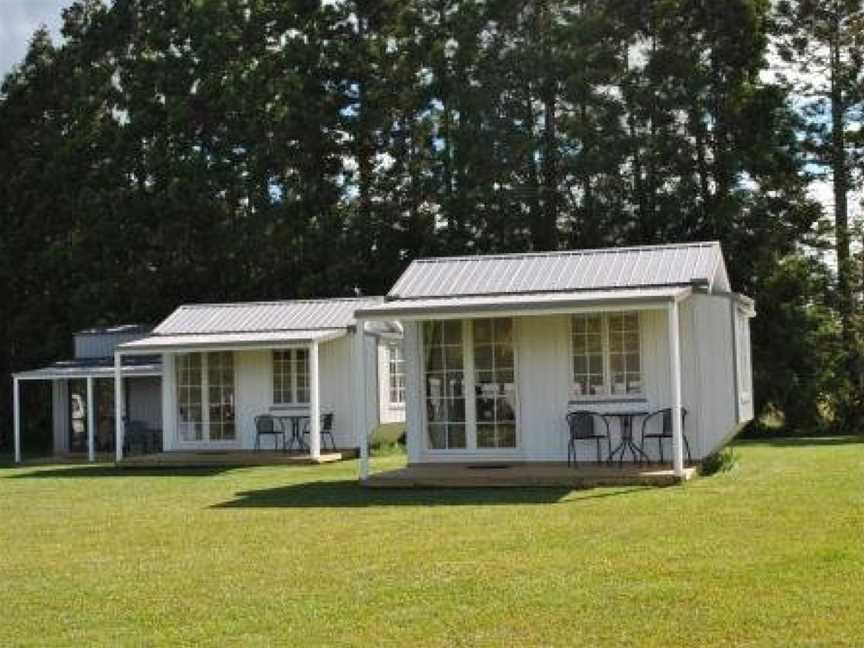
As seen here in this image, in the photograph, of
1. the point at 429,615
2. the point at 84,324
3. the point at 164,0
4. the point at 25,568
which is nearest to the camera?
the point at 429,615

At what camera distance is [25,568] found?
9.88 metres

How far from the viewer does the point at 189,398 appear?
934 inches

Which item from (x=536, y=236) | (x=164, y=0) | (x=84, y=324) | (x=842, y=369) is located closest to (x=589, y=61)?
(x=536, y=236)

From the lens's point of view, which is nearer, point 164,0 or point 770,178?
point 770,178

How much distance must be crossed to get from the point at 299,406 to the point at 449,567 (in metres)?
14.1

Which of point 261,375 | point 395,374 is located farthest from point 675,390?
point 261,375

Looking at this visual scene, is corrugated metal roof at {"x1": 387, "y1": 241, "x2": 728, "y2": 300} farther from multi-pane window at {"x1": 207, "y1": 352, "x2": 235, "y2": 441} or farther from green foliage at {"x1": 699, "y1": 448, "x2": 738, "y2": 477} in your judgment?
multi-pane window at {"x1": 207, "y1": 352, "x2": 235, "y2": 441}

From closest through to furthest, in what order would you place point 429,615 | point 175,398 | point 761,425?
point 429,615 → point 175,398 → point 761,425

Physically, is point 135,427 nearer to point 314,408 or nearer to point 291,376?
point 291,376

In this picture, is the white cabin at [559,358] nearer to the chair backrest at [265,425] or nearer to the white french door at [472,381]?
the white french door at [472,381]

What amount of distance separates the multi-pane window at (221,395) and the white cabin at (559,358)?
6797 millimetres

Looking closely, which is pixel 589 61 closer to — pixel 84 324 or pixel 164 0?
pixel 164 0

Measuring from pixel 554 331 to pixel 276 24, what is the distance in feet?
69.3

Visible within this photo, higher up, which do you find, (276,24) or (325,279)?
(276,24)
